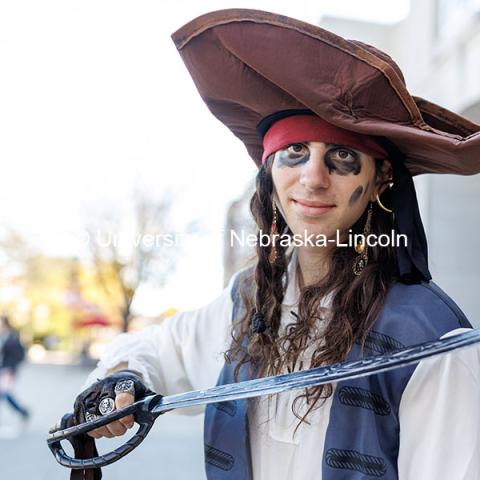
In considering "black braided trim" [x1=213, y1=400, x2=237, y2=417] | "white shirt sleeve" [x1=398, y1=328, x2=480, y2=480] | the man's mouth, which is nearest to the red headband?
the man's mouth

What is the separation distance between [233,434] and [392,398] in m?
0.33

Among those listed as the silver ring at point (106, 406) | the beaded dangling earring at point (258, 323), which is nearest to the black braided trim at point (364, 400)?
the beaded dangling earring at point (258, 323)

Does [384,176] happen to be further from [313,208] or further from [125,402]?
[125,402]

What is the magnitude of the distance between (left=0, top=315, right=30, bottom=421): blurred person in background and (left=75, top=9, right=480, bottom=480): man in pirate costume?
13.5ft

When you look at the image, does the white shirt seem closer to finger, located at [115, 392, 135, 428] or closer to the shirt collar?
the shirt collar

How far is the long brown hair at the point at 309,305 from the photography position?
1.06m

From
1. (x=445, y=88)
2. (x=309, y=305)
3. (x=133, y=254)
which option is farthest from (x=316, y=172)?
(x=445, y=88)

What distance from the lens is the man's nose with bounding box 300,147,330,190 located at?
104 cm

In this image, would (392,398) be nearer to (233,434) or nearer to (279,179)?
(233,434)

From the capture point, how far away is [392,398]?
0.98 meters

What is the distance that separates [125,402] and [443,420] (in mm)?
558

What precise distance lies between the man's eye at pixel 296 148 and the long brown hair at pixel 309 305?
6 cm

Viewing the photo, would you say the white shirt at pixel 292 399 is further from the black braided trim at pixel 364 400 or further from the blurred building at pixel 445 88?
the blurred building at pixel 445 88

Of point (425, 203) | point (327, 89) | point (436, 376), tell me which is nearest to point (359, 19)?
point (425, 203)
